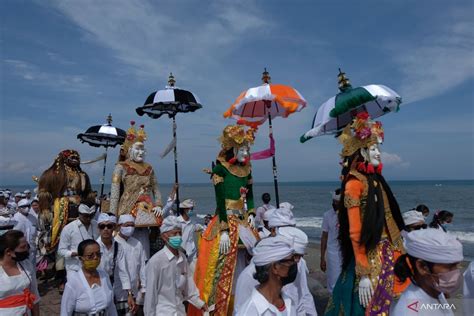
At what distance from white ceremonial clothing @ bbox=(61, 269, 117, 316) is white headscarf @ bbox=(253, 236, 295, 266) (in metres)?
2.10

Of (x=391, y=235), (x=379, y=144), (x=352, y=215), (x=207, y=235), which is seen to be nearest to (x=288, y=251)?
(x=352, y=215)

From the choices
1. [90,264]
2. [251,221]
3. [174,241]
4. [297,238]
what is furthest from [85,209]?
[297,238]

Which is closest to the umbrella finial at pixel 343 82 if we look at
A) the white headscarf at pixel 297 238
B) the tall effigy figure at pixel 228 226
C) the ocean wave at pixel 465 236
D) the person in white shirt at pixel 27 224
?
the tall effigy figure at pixel 228 226

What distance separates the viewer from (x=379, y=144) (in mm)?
4250

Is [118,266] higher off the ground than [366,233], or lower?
lower

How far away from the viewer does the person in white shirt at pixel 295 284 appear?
3376 mm

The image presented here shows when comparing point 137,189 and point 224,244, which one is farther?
point 137,189

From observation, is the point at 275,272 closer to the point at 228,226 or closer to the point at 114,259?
the point at 228,226

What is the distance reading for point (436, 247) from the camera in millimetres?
2291

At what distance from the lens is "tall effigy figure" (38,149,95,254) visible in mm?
7488

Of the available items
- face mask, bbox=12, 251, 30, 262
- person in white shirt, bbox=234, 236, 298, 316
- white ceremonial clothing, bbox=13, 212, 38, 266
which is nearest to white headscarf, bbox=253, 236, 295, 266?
person in white shirt, bbox=234, 236, 298, 316

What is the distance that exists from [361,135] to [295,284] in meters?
1.73

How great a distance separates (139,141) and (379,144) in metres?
4.54

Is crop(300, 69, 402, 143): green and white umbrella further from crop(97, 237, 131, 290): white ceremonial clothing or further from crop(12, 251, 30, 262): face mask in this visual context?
crop(12, 251, 30, 262): face mask
